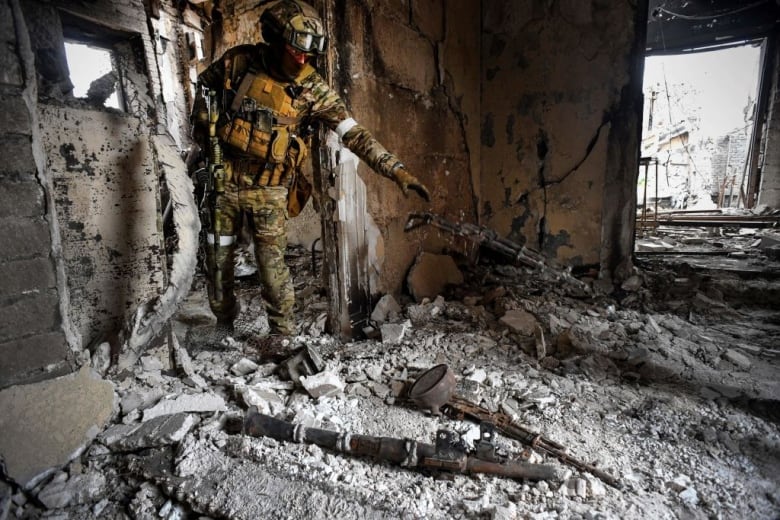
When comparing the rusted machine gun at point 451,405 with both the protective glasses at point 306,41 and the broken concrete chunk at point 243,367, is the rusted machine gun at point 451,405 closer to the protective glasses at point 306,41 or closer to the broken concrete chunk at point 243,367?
the broken concrete chunk at point 243,367

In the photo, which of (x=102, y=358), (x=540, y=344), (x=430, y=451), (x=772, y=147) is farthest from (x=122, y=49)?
(x=772, y=147)

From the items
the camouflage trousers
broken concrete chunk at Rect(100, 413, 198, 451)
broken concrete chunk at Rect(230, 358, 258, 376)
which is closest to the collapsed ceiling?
the camouflage trousers

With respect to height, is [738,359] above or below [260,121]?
below

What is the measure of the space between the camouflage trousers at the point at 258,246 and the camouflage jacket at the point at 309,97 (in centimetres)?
52

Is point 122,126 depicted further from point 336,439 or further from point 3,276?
point 336,439

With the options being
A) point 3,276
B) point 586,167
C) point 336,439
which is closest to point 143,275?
point 3,276

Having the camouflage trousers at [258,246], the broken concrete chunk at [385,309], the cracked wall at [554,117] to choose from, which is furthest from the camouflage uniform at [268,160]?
the cracked wall at [554,117]

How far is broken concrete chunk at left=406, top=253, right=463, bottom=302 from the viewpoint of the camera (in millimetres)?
3180

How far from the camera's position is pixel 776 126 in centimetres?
766

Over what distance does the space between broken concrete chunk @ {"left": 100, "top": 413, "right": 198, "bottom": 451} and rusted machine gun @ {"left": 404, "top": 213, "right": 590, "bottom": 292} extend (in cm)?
206

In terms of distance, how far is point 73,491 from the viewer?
140cm

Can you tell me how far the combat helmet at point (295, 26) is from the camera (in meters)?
1.98

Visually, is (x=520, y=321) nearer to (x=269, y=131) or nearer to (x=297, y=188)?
(x=297, y=188)

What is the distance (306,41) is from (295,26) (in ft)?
0.27
